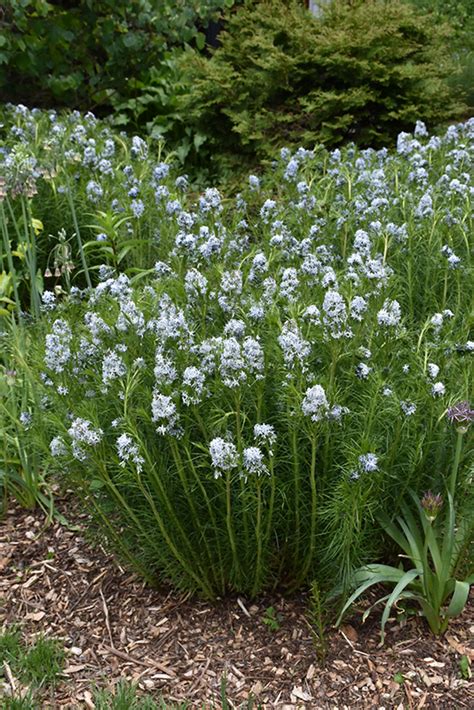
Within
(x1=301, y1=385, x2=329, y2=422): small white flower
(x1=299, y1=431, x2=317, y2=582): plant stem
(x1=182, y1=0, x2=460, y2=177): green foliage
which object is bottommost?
(x1=299, y1=431, x2=317, y2=582): plant stem

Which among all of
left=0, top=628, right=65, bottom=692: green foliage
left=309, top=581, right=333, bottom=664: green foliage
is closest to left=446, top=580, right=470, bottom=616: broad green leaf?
left=309, top=581, right=333, bottom=664: green foliage

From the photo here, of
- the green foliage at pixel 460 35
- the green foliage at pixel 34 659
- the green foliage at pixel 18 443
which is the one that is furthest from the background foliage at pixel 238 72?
the green foliage at pixel 34 659

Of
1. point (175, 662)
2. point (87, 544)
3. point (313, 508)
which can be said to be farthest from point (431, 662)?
point (87, 544)

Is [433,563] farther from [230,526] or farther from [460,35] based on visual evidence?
[460,35]

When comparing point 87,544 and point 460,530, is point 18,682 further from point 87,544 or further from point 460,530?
point 460,530

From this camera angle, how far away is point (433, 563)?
281cm

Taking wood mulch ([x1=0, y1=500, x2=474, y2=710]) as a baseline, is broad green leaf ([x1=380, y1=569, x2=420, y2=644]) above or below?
above

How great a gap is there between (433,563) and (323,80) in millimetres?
5461

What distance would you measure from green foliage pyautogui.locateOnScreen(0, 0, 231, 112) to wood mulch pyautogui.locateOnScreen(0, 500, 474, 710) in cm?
566

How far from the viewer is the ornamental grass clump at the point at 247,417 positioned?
2424 mm

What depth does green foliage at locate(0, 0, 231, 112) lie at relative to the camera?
294 inches

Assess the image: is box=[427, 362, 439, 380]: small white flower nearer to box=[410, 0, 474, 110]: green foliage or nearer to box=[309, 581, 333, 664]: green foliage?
box=[309, 581, 333, 664]: green foliage

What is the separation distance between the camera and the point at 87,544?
3.31 metres

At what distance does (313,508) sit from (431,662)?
26.0 inches
